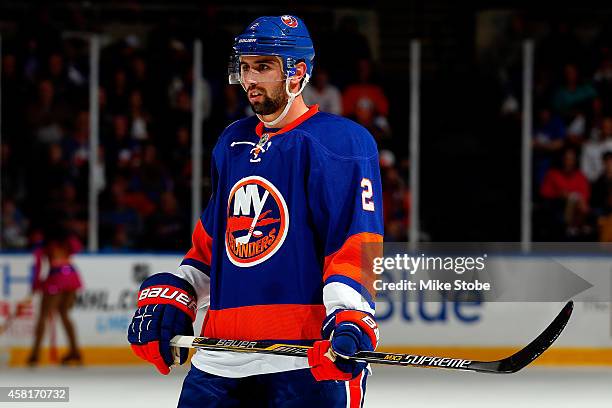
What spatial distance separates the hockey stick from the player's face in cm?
45

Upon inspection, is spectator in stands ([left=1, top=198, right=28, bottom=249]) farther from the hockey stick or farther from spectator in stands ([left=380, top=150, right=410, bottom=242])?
the hockey stick

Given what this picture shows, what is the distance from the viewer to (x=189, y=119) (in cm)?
793

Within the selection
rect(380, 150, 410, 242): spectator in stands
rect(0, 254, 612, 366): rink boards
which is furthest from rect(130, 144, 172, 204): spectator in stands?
rect(380, 150, 410, 242): spectator in stands

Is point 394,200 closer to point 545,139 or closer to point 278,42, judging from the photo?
point 545,139

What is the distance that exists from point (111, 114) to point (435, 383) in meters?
3.04

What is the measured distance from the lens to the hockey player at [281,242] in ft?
7.66

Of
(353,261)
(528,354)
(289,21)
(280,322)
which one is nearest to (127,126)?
(289,21)

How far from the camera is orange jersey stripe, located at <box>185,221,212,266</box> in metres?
2.57

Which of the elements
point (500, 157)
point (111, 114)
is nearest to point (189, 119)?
point (111, 114)

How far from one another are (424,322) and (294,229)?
5.20 meters

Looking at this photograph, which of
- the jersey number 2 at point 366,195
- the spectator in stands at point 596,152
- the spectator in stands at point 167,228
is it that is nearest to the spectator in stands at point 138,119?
the spectator in stands at point 167,228

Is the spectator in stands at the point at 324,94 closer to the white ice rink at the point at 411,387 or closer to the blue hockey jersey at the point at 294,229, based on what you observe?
the white ice rink at the point at 411,387

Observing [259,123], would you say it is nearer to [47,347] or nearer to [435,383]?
[435,383]

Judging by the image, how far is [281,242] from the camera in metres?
2.37
